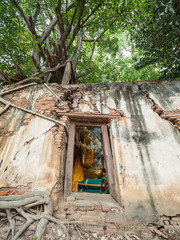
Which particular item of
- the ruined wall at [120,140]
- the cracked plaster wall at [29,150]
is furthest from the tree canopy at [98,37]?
the cracked plaster wall at [29,150]

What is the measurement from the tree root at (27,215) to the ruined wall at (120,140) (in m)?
0.23

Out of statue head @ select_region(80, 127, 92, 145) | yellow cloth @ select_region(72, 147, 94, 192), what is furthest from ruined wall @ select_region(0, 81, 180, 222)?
statue head @ select_region(80, 127, 92, 145)

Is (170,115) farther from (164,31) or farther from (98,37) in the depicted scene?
(98,37)

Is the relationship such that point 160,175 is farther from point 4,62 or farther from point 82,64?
point 82,64

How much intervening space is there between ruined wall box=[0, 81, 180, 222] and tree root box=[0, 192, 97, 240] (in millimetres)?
233

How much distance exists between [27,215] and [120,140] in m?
2.12

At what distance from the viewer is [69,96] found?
382 centimetres

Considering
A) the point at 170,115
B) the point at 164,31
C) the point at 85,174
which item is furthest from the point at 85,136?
the point at 164,31

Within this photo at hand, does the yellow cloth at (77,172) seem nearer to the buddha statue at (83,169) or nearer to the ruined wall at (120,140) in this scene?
the buddha statue at (83,169)

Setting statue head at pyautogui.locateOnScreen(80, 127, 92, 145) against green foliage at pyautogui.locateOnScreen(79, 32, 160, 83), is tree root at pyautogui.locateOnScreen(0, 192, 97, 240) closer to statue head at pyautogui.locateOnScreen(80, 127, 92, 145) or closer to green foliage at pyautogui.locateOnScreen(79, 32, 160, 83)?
statue head at pyautogui.locateOnScreen(80, 127, 92, 145)

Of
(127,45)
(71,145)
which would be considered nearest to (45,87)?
(71,145)

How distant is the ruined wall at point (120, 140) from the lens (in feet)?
7.44

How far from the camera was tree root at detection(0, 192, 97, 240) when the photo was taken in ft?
5.66

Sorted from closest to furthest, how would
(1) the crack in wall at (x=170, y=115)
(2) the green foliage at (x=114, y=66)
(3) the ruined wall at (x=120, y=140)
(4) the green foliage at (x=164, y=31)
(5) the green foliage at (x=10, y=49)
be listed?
(3) the ruined wall at (x=120, y=140) < (1) the crack in wall at (x=170, y=115) < (4) the green foliage at (x=164, y=31) < (5) the green foliage at (x=10, y=49) < (2) the green foliage at (x=114, y=66)
